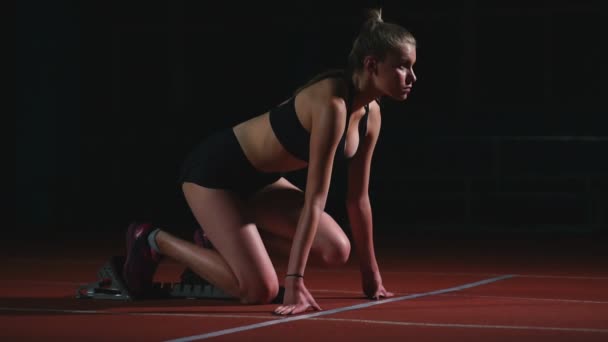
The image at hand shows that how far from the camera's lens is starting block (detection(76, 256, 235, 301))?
6277 millimetres

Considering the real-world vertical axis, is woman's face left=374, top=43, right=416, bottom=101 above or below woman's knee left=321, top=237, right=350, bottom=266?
above

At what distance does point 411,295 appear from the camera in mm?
6566

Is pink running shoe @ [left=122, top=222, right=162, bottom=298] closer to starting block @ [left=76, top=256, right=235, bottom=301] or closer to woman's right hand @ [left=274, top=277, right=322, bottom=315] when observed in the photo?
starting block @ [left=76, top=256, right=235, bottom=301]

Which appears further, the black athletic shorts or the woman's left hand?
the woman's left hand

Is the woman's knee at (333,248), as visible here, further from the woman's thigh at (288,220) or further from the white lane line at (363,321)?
the white lane line at (363,321)

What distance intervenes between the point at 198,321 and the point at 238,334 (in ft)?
1.45

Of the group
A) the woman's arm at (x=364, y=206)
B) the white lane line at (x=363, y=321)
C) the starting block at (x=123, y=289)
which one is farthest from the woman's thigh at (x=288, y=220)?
the white lane line at (x=363, y=321)

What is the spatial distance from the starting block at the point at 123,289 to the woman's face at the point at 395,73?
1.29m

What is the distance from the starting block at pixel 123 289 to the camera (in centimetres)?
628

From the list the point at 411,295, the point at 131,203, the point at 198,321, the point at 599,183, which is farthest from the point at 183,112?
the point at 198,321

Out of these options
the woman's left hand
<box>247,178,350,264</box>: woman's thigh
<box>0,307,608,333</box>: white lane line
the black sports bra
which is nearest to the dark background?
<box>247,178,350,264</box>: woman's thigh

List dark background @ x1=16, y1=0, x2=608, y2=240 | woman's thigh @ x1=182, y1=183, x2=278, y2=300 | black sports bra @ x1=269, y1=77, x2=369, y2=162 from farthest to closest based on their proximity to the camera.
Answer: dark background @ x1=16, y1=0, x2=608, y2=240, woman's thigh @ x1=182, y1=183, x2=278, y2=300, black sports bra @ x1=269, y1=77, x2=369, y2=162

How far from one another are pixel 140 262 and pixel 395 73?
1565 millimetres

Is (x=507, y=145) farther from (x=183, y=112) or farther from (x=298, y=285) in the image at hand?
(x=298, y=285)
